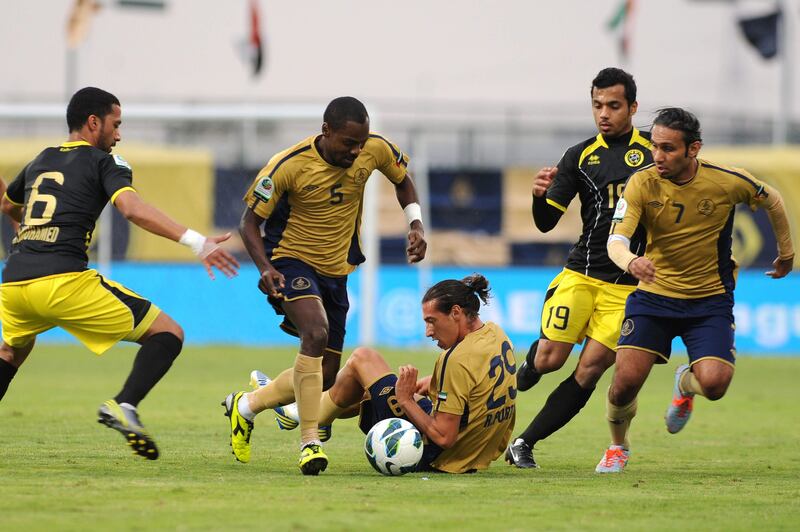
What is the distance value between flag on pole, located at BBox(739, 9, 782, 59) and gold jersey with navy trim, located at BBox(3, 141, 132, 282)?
85.6 ft

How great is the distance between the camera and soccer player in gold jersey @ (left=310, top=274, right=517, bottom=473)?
26.0ft

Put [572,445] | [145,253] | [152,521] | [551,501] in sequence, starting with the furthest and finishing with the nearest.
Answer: [145,253] → [572,445] → [551,501] → [152,521]

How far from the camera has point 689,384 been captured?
8656mm

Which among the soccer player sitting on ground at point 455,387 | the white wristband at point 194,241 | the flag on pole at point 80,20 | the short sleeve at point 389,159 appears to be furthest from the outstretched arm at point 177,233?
the flag on pole at point 80,20

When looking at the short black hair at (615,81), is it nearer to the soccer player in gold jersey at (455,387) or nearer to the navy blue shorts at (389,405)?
the soccer player in gold jersey at (455,387)

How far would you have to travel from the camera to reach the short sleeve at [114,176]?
792cm

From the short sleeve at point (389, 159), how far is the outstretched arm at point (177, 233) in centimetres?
176

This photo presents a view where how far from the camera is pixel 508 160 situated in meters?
30.8

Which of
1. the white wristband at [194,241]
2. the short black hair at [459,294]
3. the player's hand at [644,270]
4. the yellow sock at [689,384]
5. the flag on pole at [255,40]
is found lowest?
the yellow sock at [689,384]

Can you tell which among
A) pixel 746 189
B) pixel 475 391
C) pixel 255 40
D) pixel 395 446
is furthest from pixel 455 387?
pixel 255 40

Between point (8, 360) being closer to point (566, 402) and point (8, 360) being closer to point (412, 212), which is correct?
point (412, 212)

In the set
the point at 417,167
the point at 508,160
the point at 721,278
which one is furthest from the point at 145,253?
the point at 721,278

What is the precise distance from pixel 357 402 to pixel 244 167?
16928mm

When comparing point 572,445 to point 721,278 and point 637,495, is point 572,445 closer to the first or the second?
point 721,278
